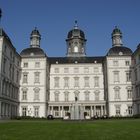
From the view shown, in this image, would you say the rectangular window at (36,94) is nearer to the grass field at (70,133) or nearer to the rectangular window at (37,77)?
the rectangular window at (37,77)

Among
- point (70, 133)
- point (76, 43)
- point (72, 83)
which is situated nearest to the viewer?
point (70, 133)

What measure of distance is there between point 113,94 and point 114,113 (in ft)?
13.8

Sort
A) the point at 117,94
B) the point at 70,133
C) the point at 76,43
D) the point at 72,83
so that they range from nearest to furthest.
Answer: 1. the point at 70,133
2. the point at 117,94
3. the point at 72,83
4. the point at 76,43

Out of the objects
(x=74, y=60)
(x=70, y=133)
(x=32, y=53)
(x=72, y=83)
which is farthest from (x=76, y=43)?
(x=70, y=133)

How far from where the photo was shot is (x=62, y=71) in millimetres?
64500

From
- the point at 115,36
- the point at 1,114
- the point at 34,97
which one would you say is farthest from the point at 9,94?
the point at 115,36

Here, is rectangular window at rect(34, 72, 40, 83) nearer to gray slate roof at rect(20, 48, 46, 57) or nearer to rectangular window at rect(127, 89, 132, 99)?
gray slate roof at rect(20, 48, 46, 57)

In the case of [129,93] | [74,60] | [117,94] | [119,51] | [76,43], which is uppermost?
[76,43]

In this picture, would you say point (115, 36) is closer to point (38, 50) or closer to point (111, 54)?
point (111, 54)

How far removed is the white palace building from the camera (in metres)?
55.2

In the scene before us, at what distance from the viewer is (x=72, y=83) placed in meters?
63.5

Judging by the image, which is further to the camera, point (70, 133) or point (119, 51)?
point (119, 51)

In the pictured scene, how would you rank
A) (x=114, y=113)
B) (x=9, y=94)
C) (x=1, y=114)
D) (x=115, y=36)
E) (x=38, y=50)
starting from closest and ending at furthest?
1. (x=1, y=114)
2. (x=9, y=94)
3. (x=114, y=113)
4. (x=38, y=50)
5. (x=115, y=36)

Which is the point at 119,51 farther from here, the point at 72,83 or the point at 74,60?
the point at 72,83
